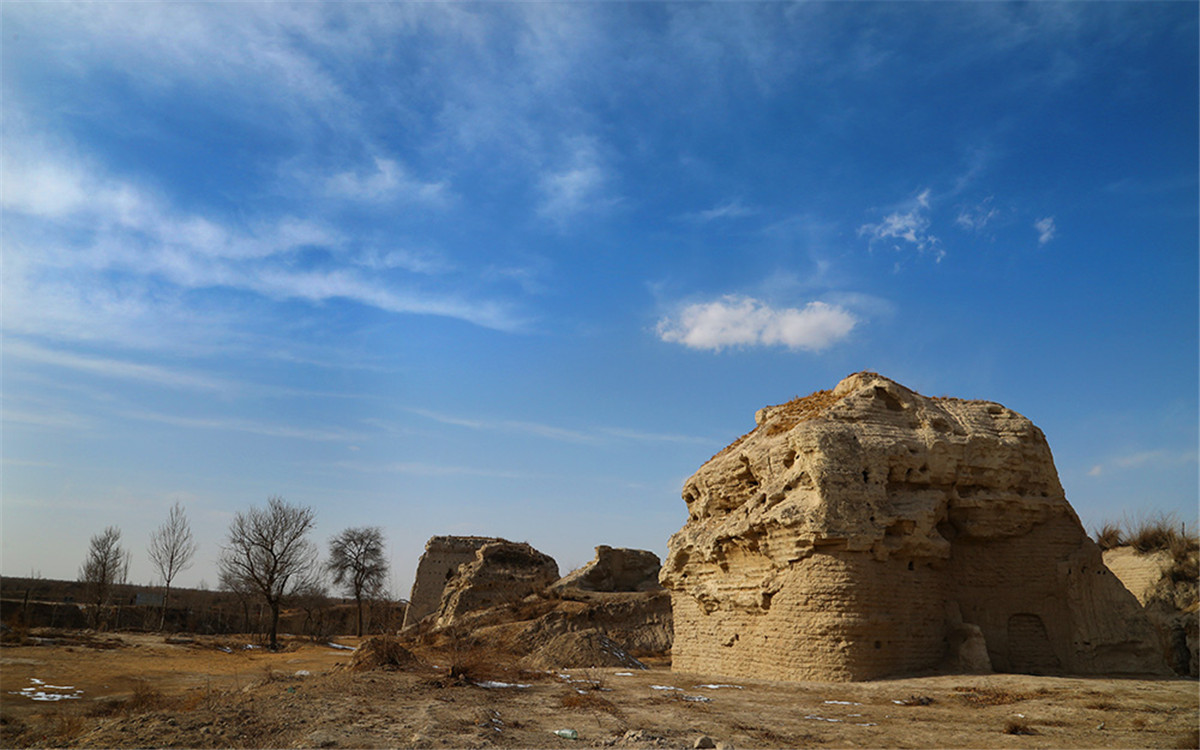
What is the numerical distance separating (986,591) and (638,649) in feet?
41.0

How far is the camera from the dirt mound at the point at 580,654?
16.0m

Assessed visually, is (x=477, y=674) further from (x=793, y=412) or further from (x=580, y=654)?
(x=793, y=412)

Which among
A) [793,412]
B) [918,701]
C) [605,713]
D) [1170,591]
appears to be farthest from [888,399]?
[605,713]

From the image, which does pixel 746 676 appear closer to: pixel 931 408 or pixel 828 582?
pixel 828 582

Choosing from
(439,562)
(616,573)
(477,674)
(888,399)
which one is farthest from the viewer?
(439,562)

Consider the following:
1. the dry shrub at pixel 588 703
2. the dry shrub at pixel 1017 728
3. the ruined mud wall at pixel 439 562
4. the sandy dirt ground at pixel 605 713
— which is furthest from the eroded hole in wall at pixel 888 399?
the ruined mud wall at pixel 439 562

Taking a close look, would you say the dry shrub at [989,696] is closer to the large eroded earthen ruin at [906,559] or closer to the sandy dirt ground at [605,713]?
the sandy dirt ground at [605,713]

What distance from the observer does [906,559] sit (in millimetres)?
12797

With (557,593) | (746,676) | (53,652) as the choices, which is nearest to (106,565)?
(53,652)

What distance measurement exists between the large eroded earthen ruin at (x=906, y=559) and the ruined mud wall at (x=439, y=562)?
19347mm

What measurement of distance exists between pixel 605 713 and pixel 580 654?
7.88 meters

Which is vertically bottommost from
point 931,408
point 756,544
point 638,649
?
point 638,649

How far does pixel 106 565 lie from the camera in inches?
1570

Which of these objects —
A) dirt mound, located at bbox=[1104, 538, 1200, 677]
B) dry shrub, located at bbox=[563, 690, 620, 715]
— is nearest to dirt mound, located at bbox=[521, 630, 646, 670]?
dry shrub, located at bbox=[563, 690, 620, 715]
